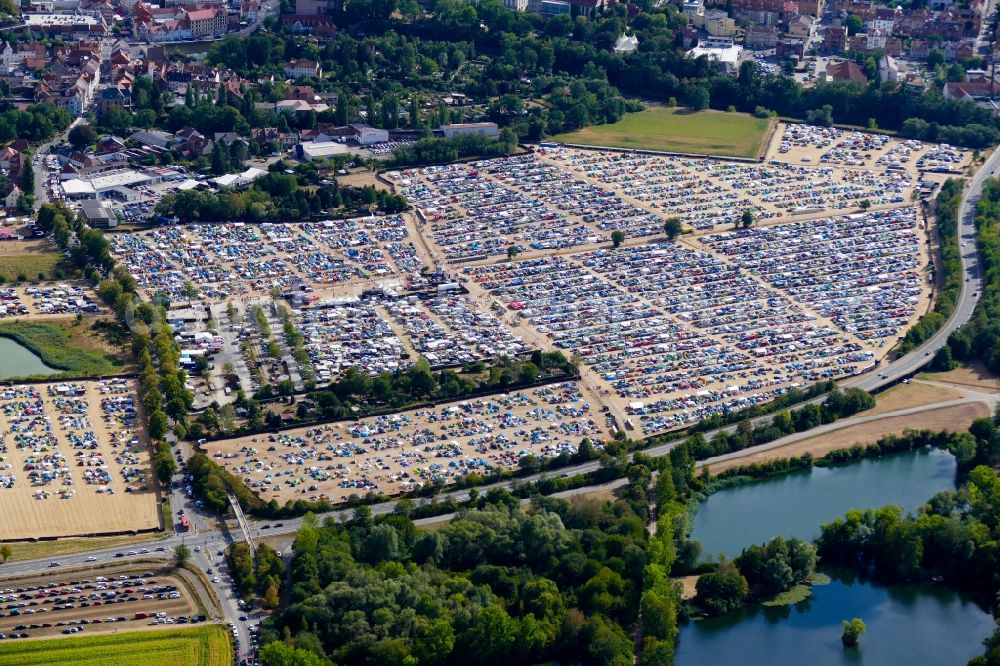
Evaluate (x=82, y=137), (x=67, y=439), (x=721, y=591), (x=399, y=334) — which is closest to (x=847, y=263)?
(x=399, y=334)

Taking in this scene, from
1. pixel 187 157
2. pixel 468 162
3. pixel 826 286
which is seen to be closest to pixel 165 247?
pixel 187 157

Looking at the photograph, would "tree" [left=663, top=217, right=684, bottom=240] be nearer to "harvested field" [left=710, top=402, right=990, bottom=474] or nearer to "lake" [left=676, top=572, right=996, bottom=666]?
"harvested field" [left=710, top=402, right=990, bottom=474]

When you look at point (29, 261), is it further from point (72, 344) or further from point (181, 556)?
point (181, 556)

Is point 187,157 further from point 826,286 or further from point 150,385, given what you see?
point 826,286

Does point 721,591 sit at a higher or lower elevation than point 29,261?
lower

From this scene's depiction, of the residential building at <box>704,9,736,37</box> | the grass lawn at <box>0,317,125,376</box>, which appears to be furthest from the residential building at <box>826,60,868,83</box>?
the grass lawn at <box>0,317,125,376</box>

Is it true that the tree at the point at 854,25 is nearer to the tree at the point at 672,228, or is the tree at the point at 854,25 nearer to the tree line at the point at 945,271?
the tree line at the point at 945,271

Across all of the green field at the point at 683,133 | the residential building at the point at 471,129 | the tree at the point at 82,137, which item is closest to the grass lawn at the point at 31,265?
the tree at the point at 82,137
